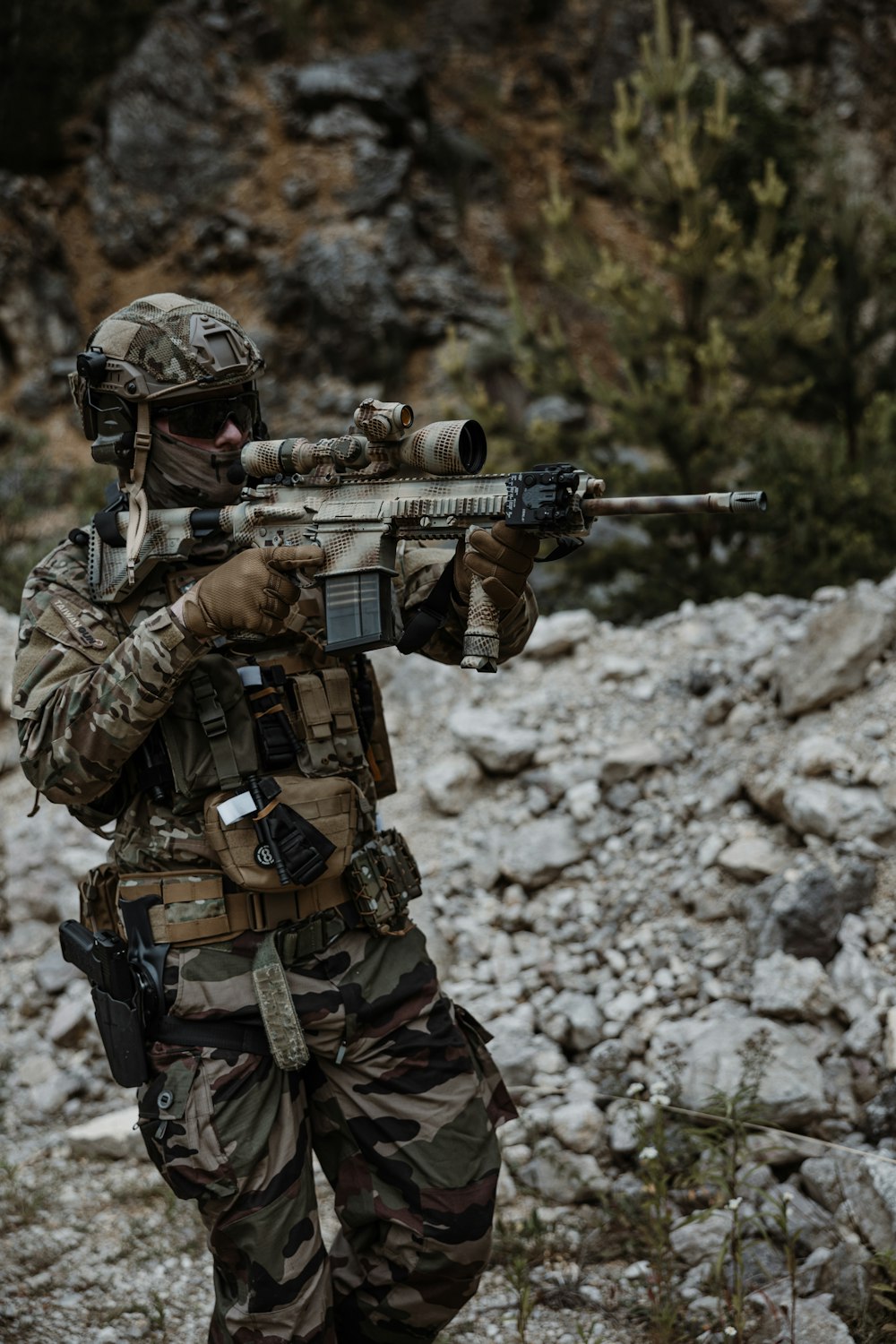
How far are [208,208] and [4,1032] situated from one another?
12.6 metres

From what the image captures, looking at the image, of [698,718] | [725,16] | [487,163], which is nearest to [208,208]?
[487,163]

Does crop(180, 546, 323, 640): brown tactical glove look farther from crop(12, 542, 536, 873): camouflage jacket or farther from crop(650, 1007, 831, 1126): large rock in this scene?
crop(650, 1007, 831, 1126): large rock

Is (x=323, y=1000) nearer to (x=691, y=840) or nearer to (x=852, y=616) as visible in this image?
(x=691, y=840)

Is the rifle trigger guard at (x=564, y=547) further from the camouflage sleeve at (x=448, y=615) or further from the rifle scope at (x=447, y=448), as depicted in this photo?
the camouflage sleeve at (x=448, y=615)

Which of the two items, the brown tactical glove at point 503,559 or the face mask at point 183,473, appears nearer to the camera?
the brown tactical glove at point 503,559

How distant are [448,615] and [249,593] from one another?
51 cm

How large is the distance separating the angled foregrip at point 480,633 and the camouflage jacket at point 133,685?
0.95 feet

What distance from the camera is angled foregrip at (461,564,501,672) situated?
233 centimetres

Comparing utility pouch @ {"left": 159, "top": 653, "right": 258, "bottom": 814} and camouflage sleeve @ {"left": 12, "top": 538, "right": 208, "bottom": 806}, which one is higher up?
camouflage sleeve @ {"left": 12, "top": 538, "right": 208, "bottom": 806}

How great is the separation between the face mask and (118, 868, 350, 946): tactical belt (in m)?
0.86

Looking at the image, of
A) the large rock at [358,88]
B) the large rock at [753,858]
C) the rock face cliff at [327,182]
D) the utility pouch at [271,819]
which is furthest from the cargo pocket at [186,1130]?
the large rock at [358,88]

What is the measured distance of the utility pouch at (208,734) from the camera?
8.52ft

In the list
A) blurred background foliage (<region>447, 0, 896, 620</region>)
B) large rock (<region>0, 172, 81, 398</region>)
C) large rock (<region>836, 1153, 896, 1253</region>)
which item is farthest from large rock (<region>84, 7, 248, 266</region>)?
large rock (<region>836, 1153, 896, 1253</region>)

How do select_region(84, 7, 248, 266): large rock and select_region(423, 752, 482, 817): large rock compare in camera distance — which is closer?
select_region(423, 752, 482, 817): large rock
